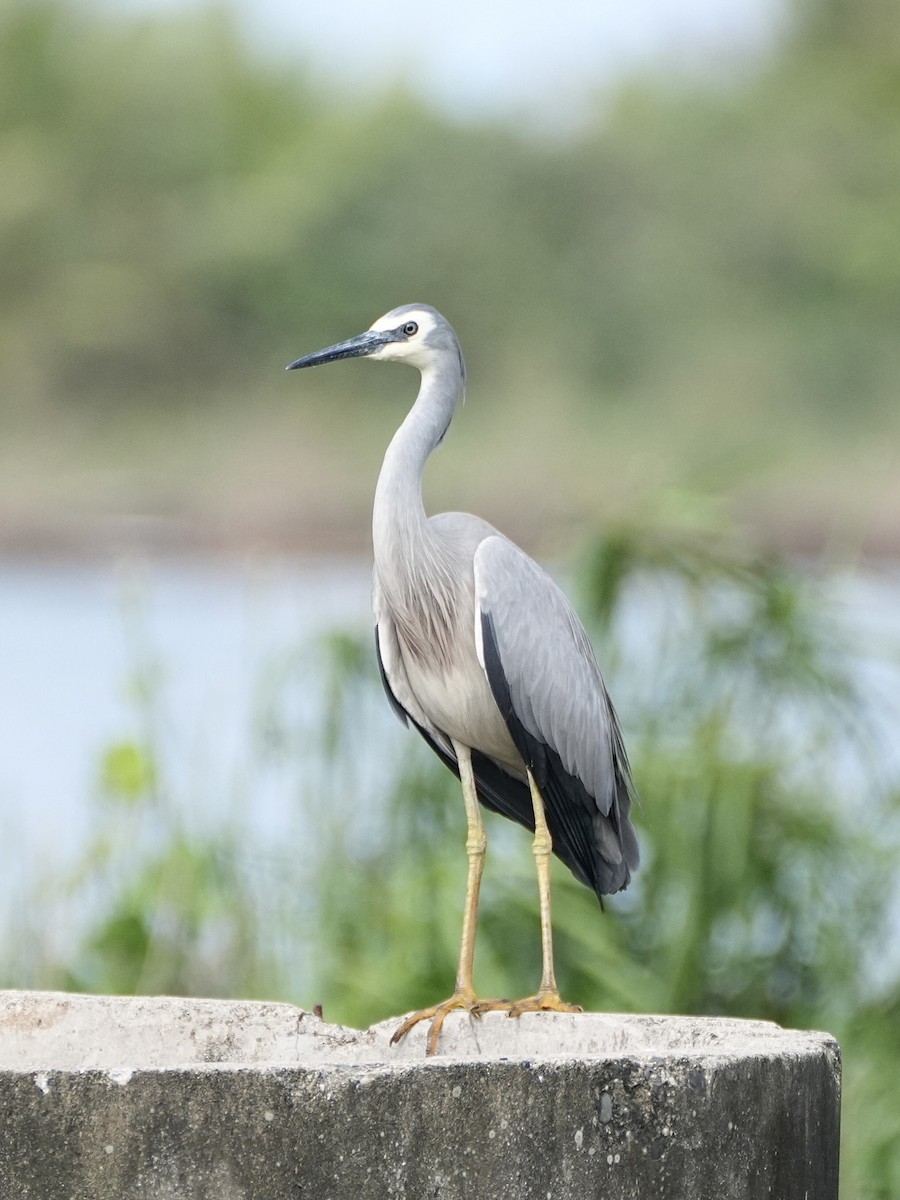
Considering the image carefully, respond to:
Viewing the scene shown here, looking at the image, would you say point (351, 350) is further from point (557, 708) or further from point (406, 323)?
point (557, 708)

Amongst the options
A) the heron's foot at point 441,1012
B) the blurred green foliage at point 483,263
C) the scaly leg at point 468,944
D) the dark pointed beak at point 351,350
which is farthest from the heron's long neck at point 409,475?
the blurred green foliage at point 483,263

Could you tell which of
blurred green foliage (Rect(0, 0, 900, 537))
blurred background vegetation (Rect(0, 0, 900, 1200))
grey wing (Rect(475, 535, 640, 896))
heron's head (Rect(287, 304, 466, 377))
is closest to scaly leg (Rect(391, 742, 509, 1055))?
grey wing (Rect(475, 535, 640, 896))

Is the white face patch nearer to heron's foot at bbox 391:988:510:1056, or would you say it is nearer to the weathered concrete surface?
heron's foot at bbox 391:988:510:1056

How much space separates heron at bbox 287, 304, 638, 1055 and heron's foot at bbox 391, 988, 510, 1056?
0.11 metres

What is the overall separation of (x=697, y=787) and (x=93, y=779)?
2.13 meters

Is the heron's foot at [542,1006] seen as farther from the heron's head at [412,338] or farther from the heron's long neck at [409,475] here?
the heron's head at [412,338]

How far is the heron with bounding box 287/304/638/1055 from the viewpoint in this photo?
11.2 feet

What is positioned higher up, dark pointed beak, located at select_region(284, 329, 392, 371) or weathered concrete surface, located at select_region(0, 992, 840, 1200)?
dark pointed beak, located at select_region(284, 329, 392, 371)

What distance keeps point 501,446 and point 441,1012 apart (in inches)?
830

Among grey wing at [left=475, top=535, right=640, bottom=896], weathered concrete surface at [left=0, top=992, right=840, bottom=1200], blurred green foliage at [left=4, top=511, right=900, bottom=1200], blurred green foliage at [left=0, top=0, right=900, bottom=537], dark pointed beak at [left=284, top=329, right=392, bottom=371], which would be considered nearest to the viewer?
weathered concrete surface at [left=0, top=992, right=840, bottom=1200]

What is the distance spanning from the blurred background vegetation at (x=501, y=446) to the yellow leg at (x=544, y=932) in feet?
7.97

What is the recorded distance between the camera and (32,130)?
100 ft

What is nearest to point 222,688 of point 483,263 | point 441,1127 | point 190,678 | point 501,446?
point 190,678

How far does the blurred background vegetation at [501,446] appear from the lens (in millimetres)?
6277
